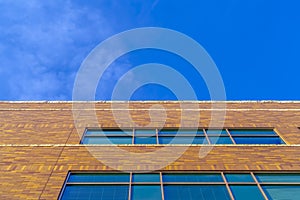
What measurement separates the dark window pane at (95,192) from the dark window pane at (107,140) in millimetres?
2946

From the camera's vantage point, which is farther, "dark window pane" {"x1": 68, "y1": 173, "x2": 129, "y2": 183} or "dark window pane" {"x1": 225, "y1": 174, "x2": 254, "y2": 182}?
"dark window pane" {"x1": 225, "y1": 174, "x2": 254, "y2": 182}

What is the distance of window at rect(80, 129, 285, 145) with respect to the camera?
12859 mm

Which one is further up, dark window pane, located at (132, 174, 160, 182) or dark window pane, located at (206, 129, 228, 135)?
dark window pane, located at (206, 129, 228, 135)

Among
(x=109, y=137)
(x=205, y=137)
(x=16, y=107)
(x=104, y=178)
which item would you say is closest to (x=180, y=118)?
(x=205, y=137)

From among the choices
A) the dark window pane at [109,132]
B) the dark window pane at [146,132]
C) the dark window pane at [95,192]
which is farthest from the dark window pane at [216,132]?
the dark window pane at [95,192]

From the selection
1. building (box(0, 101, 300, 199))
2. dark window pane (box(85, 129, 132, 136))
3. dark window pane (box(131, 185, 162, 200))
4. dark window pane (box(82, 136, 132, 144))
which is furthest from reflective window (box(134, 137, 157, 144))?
dark window pane (box(131, 185, 162, 200))

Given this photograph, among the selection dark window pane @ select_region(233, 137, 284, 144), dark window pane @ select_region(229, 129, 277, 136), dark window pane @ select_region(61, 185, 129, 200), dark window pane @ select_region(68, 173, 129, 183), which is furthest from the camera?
dark window pane @ select_region(229, 129, 277, 136)

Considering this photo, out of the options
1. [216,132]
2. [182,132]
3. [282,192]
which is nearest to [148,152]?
[182,132]

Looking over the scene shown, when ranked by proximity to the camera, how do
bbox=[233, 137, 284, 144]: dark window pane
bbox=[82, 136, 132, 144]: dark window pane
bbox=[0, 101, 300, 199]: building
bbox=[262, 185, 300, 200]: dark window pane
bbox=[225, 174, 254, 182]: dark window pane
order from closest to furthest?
1. bbox=[262, 185, 300, 200]: dark window pane
2. bbox=[0, 101, 300, 199]: building
3. bbox=[225, 174, 254, 182]: dark window pane
4. bbox=[82, 136, 132, 144]: dark window pane
5. bbox=[233, 137, 284, 144]: dark window pane

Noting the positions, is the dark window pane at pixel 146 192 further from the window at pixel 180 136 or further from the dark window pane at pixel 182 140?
the dark window pane at pixel 182 140

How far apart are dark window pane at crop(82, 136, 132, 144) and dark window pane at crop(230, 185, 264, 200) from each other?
14.8ft

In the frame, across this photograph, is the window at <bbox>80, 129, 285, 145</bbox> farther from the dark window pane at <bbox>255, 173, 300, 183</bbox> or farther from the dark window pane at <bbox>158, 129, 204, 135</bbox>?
the dark window pane at <bbox>255, 173, 300, 183</bbox>

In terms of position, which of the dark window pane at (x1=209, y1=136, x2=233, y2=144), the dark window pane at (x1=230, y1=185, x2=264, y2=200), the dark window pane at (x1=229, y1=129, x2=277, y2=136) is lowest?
the dark window pane at (x1=230, y1=185, x2=264, y2=200)

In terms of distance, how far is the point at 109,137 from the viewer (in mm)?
13133
